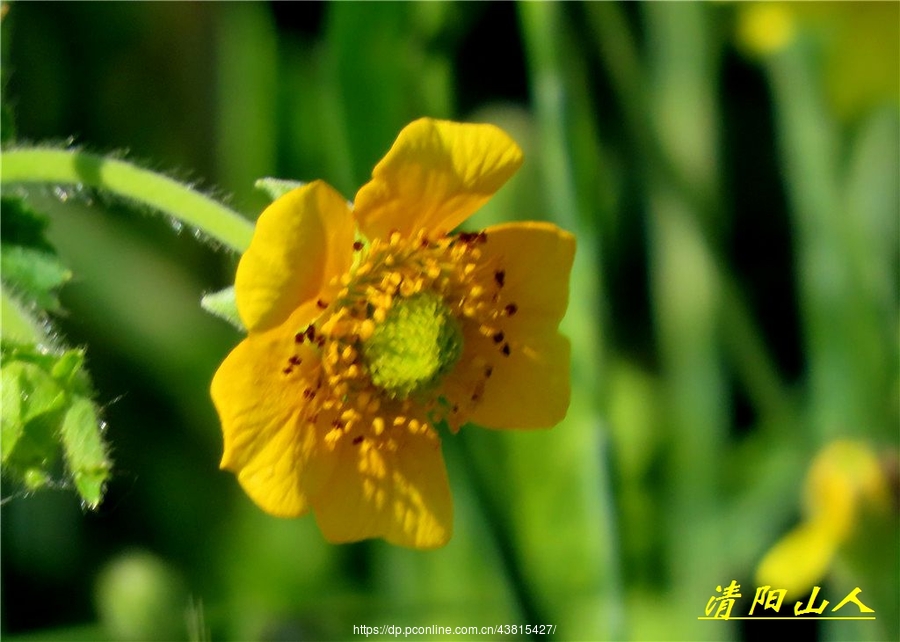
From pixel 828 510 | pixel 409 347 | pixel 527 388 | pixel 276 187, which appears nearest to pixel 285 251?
pixel 276 187

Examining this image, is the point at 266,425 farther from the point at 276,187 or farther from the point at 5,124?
the point at 5,124

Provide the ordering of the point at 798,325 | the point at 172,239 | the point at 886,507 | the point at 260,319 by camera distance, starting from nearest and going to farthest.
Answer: the point at 260,319, the point at 886,507, the point at 172,239, the point at 798,325

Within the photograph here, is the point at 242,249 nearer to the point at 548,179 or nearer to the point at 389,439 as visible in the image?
the point at 389,439

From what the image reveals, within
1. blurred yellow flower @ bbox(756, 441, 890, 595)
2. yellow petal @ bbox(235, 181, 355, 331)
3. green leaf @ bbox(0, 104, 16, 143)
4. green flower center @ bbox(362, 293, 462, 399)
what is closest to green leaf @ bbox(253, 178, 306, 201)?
yellow petal @ bbox(235, 181, 355, 331)

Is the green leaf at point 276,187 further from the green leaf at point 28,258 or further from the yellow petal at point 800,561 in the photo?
the yellow petal at point 800,561

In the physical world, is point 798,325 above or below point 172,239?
above

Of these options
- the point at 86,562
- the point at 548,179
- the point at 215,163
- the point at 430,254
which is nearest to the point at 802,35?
the point at 548,179

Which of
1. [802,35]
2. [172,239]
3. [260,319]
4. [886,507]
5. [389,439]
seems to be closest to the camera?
[260,319]
